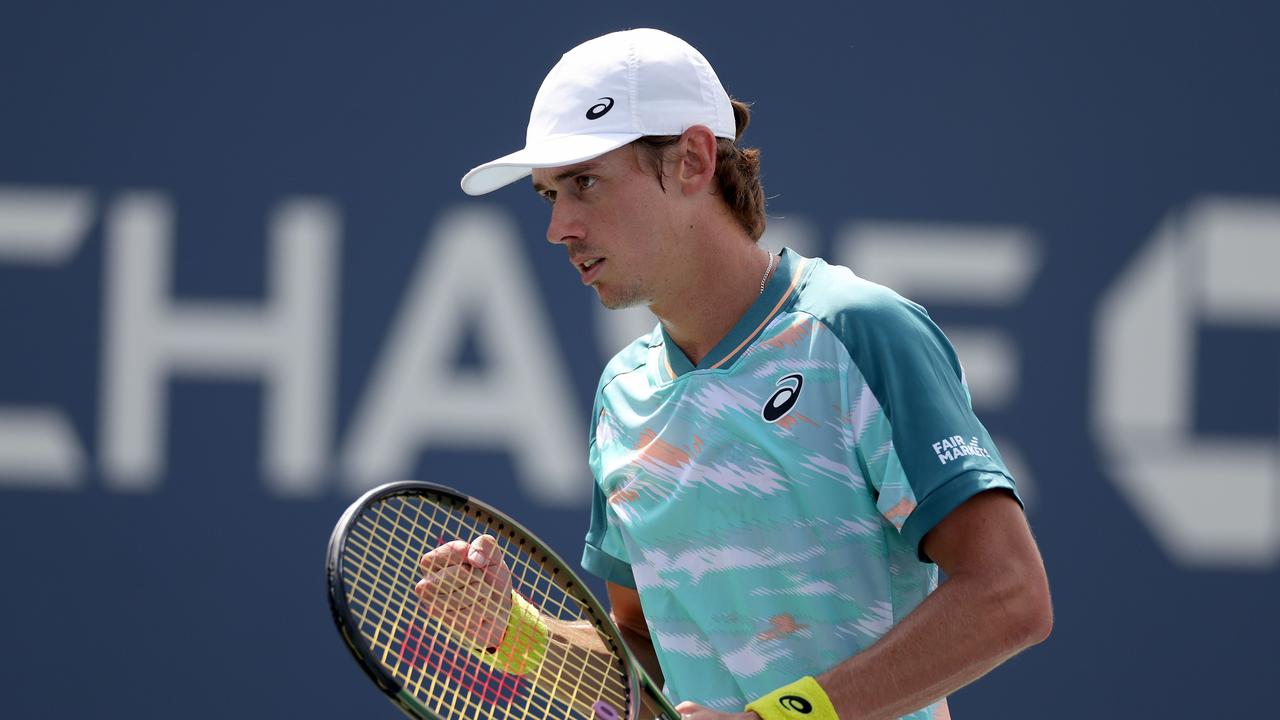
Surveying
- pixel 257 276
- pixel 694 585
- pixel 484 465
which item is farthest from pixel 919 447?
pixel 257 276

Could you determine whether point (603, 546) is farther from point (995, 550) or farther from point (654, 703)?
point (995, 550)

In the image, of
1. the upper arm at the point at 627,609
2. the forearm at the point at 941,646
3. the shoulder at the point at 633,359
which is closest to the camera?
the forearm at the point at 941,646

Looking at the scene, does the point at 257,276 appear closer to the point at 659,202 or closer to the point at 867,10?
the point at 867,10

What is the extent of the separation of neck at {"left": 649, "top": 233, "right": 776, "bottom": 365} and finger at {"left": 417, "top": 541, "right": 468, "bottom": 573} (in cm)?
40

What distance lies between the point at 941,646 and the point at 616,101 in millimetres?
818

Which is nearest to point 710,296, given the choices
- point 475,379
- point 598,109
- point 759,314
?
point 759,314

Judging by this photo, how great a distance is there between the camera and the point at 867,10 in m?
4.28

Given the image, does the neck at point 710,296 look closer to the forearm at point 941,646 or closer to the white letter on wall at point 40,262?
the forearm at point 941,646

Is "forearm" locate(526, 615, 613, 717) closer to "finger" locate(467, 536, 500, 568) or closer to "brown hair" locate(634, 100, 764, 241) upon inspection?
"finger" locate(467, 536, 500, 568)

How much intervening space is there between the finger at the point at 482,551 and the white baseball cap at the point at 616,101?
1.63ft

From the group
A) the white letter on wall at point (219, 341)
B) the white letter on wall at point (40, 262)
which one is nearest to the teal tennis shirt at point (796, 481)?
the white letter on wall at point (219, 341)

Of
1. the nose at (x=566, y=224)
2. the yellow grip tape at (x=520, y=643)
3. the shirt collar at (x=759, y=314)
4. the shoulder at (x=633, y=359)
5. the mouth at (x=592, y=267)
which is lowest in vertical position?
the yellow grip tape at (x=520, y=643)

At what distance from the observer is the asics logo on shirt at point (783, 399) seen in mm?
1918

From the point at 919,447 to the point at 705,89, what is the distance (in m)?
0.61
